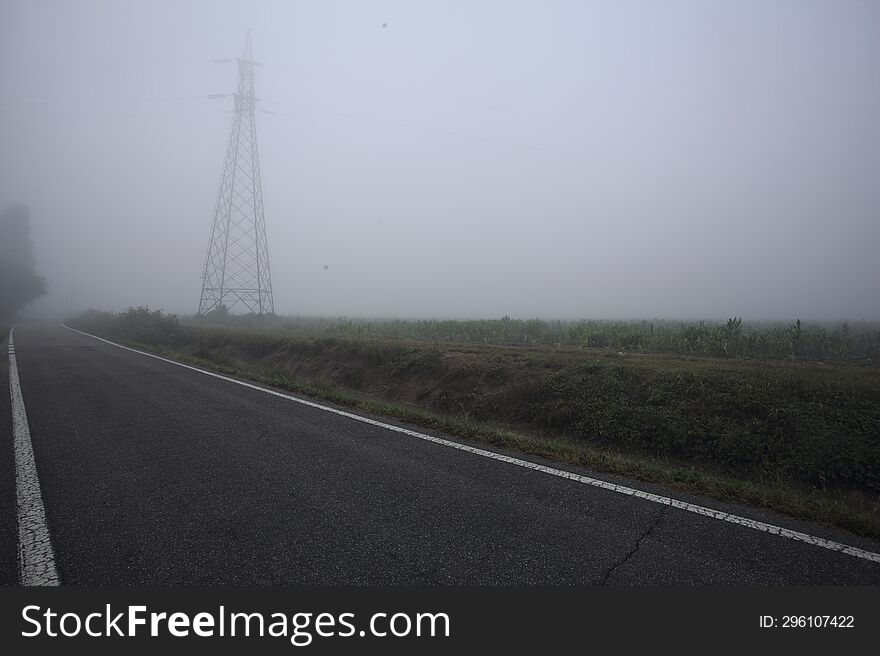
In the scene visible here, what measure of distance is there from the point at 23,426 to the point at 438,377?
22.1 ft

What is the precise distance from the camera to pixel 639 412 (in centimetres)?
592

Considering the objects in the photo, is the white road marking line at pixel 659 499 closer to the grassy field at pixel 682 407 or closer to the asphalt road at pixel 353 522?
the asphalt road at pixel 353 522

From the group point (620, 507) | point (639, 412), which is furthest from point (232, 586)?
point (639, 412)

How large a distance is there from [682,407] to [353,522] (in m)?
4.96

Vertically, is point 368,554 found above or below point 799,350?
below

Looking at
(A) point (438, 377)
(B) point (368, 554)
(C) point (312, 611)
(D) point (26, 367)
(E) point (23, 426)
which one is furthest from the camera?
(D) point (26, 367)

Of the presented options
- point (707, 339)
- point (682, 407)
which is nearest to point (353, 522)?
point (682, 407)

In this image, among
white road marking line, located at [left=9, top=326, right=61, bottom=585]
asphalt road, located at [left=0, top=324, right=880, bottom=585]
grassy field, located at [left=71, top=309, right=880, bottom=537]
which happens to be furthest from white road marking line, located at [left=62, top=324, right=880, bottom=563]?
white road marking line, located at [left=9, top=326, right=61, bottom=585]

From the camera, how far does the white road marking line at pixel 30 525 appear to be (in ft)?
7.81

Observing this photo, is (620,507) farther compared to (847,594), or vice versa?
(620,507)

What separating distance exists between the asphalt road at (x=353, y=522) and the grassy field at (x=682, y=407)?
37.7 inches

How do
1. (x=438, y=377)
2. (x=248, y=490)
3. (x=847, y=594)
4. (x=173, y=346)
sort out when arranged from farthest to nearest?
(x=173, y=346) < (x=438, y=377) < (x=248, y=490) < (x=847, y=594)

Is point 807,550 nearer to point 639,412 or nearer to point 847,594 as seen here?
point 847,594

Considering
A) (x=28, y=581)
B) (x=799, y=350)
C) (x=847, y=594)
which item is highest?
(x=799, y=350)
